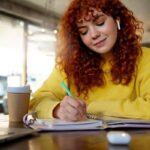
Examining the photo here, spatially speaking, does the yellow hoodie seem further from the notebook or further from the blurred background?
the blurred background

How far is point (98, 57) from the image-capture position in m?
1.44

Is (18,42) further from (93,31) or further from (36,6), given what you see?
(93,31)

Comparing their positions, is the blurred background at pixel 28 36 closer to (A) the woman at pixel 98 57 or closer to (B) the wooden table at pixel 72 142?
(A) the woman at pixel 98 57

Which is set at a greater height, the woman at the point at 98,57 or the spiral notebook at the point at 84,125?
the woman at the point at 98,57

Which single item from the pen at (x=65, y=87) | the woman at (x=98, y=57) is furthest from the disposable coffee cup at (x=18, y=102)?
the pen at (x=65, y=87)

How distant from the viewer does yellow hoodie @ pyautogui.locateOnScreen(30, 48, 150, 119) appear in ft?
3.63

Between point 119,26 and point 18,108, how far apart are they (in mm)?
565

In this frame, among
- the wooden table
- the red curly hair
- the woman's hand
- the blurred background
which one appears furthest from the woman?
the blurred background

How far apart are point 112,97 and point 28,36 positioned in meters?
4.97

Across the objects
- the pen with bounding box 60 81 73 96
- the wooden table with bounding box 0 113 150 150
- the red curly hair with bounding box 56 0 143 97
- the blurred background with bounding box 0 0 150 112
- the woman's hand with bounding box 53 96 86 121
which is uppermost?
the blurred background with bounding box 0 0 150 112

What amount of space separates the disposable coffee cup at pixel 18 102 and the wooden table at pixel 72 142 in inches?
12.0

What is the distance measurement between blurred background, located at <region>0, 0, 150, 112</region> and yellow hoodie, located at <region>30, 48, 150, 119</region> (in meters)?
4.09

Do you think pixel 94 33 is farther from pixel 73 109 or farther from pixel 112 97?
pixel 73 109

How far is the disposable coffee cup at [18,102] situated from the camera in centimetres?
119
